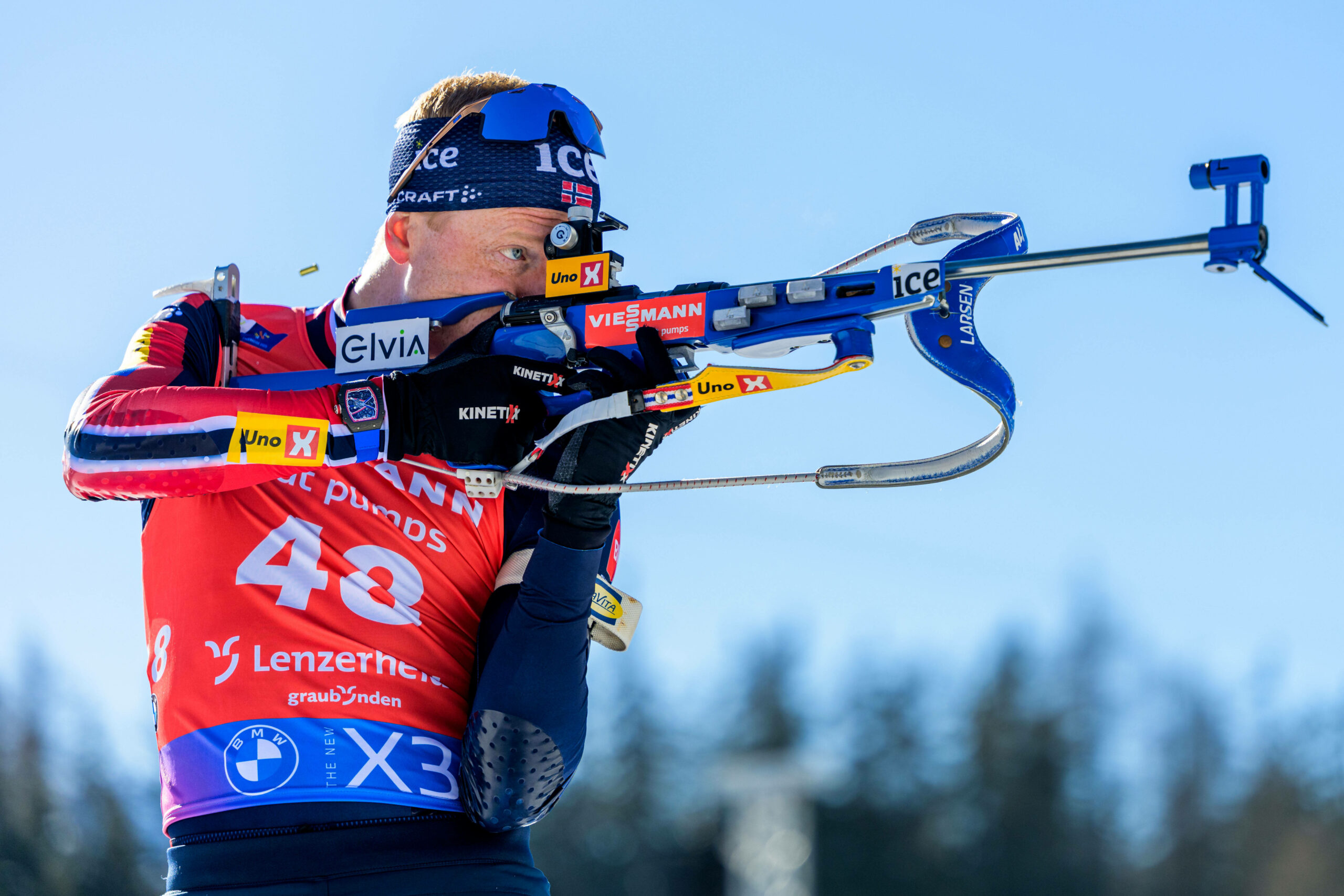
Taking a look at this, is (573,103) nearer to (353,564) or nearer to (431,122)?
(431,122)

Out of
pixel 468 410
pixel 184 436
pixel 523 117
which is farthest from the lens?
pixel 523 117

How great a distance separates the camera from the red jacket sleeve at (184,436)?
109 inches

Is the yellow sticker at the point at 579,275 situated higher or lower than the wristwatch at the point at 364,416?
higher

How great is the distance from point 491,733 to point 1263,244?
1888 mm

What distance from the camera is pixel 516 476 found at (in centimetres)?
313

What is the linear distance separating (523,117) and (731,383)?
104 centimetres

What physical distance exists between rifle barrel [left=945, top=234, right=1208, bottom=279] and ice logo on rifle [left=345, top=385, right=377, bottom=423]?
1.30m

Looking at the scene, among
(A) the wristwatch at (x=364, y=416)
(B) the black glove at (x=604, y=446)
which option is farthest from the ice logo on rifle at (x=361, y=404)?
(B) the black glove at (x=604, y=446)

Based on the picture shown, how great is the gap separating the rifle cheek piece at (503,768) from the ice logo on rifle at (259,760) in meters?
0.38

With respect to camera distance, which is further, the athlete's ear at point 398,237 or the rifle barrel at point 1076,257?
the athlete's ear at point 398,237

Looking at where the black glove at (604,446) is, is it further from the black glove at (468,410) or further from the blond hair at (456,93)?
the blond hair at (456,93)

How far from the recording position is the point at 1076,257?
281 centimetres

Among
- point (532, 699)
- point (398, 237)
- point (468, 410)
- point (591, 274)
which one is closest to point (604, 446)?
point (468, 410)

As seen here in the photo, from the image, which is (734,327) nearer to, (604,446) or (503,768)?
(604,446)
